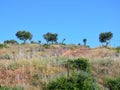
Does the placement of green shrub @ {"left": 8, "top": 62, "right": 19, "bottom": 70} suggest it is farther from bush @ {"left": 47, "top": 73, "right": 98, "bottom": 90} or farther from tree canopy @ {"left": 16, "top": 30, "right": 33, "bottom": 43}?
tree canopy @ {"left": 16, "top": 30, "right": 33, "bottom": 43}

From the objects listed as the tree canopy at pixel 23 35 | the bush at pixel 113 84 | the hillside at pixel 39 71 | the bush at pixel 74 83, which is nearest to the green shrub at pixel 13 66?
the hillside at pixel 39 71

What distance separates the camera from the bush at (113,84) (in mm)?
22359

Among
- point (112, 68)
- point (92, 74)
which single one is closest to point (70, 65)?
point (92, 74)

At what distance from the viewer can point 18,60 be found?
981 inches

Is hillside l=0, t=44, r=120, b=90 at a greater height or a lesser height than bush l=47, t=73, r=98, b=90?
greater

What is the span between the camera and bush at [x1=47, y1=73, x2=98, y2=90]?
20781 mm

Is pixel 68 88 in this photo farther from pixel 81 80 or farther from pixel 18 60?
pixel 18 60

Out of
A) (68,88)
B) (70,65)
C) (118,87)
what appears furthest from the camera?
(70,65)

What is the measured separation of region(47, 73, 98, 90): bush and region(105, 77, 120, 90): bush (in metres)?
1.41

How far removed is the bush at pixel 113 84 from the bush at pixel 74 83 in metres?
1.41

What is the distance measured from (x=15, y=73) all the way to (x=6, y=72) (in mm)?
519

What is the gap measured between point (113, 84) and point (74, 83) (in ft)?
8.69

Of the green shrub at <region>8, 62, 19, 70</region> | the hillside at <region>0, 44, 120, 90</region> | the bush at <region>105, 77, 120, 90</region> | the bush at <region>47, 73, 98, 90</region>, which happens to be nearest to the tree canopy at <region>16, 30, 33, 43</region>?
the hillside at <region>0, 44, 120, 90</region>

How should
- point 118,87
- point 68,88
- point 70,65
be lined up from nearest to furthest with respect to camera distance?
point 68,88, point 118,87, point 70,65
